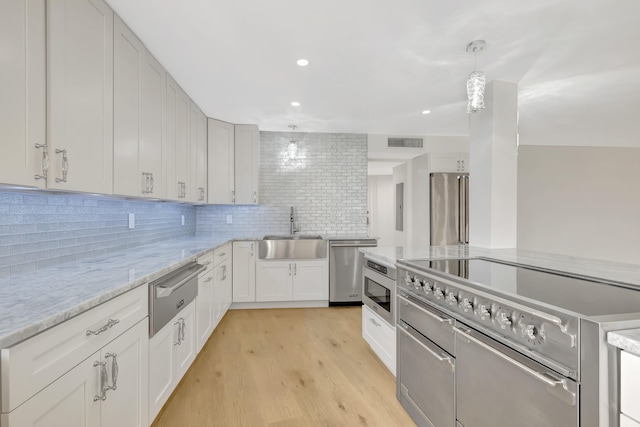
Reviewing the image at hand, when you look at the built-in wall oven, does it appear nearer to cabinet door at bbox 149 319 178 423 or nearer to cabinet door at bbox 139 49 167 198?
cabinet door at bbox 149 319 178 423

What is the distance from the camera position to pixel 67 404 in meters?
1.03

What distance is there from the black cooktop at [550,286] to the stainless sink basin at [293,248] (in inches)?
91.2

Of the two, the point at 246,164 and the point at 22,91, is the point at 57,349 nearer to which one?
the point at 22,91

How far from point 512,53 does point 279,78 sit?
1880mm

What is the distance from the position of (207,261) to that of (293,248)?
144cm

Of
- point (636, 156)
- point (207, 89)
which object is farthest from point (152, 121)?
point (636, 156)

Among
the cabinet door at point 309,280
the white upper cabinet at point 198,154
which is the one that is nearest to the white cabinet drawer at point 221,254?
the white upper cabinet at point 198,154

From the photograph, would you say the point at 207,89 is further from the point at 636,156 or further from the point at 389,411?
the point at 636,156

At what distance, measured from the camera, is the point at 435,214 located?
4676 mm

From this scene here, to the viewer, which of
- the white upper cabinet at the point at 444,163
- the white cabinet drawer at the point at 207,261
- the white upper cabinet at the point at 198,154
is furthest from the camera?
the white upper cabinet at the point at 444,163

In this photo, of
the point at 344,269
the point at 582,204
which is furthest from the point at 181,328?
the point at 582,204

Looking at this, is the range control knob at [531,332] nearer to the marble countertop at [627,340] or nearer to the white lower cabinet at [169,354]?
the marble countertop at [627,340]

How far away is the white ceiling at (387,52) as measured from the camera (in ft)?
6.00

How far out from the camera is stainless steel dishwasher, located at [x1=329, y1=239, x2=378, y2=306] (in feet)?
13.6
